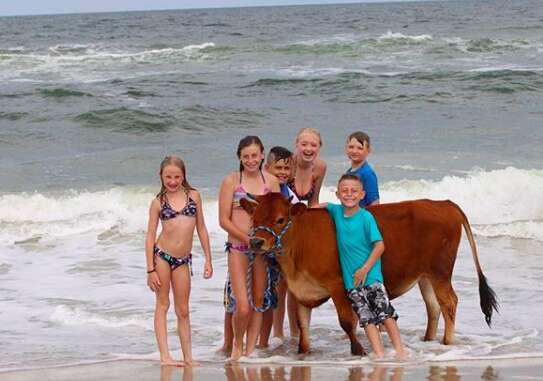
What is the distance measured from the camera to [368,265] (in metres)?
6.66

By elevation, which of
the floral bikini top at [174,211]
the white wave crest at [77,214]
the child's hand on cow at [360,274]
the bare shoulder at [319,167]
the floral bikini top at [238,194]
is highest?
the bare shoulder at [319,167]

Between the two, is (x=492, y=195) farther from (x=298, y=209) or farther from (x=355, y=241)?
(x=298, y=209)

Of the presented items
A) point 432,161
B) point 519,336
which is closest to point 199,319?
point 519,336

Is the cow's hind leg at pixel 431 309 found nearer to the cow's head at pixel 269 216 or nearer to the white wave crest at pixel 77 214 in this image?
the cow's head at pixel 269 216

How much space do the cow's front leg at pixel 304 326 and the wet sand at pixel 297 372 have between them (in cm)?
36

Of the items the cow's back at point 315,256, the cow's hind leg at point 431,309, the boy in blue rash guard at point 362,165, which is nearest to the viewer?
the cow's back at point 315,256

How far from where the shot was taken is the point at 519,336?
7.54m

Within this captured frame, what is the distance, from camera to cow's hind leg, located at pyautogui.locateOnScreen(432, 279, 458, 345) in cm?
719

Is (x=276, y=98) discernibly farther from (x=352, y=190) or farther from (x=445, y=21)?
(x=445, y=21)

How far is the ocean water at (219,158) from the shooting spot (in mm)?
8039

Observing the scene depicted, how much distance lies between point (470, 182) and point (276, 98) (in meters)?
11.9

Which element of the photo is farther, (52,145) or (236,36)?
(236,36)

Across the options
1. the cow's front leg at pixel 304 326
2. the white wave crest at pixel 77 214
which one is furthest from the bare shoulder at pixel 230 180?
the white wave crest at pixel 77 214

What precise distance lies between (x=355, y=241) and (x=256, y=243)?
70 centimetres
